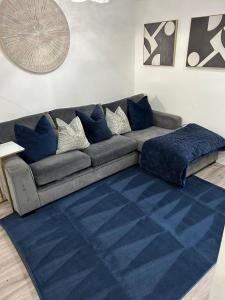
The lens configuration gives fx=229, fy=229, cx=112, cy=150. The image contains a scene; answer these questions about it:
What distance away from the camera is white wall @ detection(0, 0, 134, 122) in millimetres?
2850

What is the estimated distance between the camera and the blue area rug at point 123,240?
5.49 feet

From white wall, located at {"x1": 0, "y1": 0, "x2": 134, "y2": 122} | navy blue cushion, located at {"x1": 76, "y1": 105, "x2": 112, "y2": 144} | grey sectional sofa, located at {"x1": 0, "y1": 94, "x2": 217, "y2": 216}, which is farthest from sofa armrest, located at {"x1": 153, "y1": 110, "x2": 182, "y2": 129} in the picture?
navy blue cushion, located at {"x1": 76, "y1": 105, "x2": 112, "y2": 144}

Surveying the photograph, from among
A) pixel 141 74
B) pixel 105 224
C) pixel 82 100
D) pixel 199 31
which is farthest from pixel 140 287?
pixel 141 74

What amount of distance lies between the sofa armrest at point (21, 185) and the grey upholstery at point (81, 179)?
106 millimetres

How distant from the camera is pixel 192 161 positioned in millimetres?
2764

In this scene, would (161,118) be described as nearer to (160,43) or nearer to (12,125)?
(160,43)

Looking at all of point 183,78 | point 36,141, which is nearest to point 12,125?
point 36,141

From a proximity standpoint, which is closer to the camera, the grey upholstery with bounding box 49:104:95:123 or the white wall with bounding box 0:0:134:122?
the white wall with bounding box 0:0:134:122

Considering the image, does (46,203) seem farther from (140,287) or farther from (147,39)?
(147,39)

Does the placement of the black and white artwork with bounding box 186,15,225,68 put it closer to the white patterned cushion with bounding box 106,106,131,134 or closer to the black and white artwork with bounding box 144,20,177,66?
the black and white artwork with bounding box 144,20,177,66

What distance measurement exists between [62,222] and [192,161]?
165 centimetres

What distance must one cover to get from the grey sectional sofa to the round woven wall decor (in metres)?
0.68

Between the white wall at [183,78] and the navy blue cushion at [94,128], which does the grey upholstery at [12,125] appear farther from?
the white wall at [183,78]

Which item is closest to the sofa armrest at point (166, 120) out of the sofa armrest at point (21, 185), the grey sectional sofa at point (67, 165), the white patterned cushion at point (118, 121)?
the grey sectional sofa at point (67, 165)
